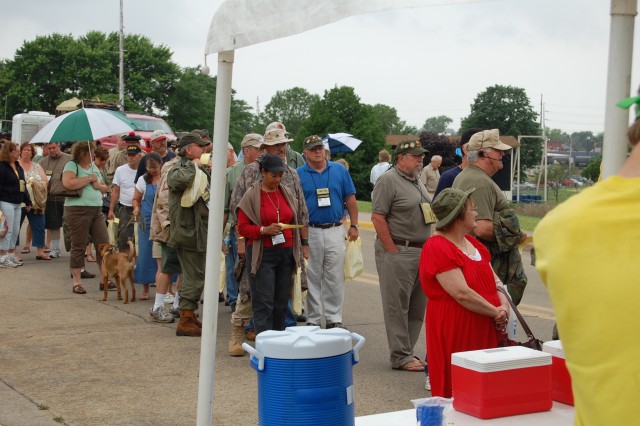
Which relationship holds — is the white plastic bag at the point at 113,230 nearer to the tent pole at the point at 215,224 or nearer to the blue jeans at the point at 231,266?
the blue jeans at the point at 231,266

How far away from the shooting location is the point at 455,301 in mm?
5539

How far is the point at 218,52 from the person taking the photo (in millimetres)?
4250

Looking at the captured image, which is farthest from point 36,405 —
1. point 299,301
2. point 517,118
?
point 517,118

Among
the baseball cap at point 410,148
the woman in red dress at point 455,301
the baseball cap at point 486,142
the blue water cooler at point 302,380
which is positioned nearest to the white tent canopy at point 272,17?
the blue water cooler at point 302,380

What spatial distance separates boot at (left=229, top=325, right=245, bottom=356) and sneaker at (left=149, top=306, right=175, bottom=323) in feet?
5.77

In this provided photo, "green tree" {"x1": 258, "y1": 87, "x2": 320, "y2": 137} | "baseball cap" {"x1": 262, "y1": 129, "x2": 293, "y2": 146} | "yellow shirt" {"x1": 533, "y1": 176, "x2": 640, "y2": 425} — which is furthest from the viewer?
"green tree" {"x1": 258, "y1": 87, "x2": 320, "y2": 137}

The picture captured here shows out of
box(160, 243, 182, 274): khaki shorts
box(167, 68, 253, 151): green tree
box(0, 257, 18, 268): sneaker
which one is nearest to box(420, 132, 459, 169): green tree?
box(160, 243, 182, 274): khaki shorts

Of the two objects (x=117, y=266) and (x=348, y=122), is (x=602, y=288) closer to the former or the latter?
(x=117, y=266)

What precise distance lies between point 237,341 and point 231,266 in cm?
224

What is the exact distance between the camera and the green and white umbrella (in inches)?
460

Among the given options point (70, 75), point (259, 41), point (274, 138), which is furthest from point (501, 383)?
point (70, 75)

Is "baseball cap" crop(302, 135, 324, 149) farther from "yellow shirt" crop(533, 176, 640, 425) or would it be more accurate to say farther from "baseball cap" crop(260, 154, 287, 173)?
"yellow shirt" crop(533, 176, 640, 425)

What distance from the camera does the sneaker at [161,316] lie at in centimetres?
994

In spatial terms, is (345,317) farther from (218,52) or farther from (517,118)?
(517,118)
